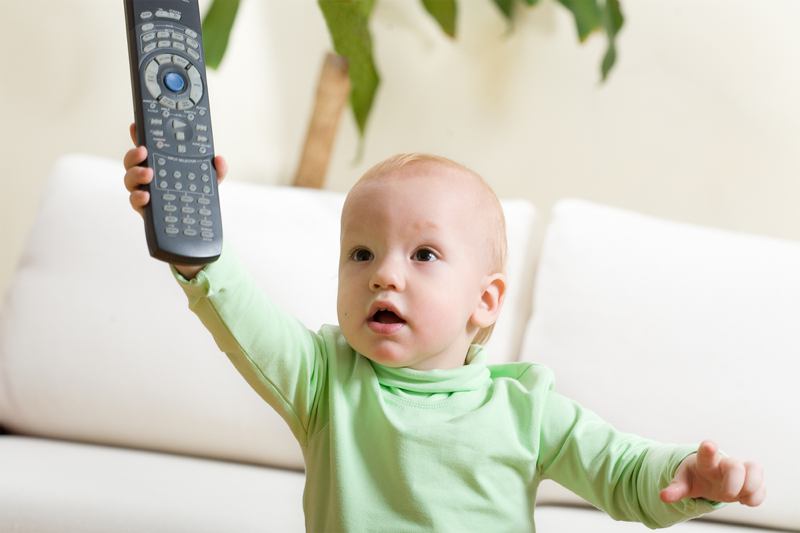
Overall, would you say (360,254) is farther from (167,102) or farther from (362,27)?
(362,27)

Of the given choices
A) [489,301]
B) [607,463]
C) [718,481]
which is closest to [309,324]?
[489,301]

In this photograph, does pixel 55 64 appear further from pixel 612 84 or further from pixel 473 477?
pixel 473 477

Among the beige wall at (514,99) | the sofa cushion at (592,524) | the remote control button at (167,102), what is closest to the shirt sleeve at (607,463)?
the sofa cushion at (592,524)

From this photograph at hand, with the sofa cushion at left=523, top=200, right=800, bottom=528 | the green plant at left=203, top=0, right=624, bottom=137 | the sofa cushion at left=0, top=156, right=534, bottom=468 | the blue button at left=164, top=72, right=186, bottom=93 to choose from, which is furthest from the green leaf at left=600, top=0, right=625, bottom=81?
the blue button at left=164, top=72, right=186, bottom=93

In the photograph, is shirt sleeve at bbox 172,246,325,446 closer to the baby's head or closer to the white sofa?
the baby's head

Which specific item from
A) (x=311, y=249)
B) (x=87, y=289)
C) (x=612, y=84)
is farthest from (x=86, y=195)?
(x=612, y=84)

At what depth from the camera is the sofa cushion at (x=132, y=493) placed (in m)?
0.96

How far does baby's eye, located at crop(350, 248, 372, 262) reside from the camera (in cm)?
79

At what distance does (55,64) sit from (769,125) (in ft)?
3.89

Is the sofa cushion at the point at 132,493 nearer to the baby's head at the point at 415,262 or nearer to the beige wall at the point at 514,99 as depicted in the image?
the baby's head at the point at 415,262

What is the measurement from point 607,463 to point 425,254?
0.22m

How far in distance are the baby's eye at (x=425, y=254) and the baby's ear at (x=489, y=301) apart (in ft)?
0.22

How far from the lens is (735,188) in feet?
5.20

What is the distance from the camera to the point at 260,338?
2.40ft
